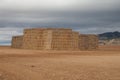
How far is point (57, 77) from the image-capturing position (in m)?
10.4

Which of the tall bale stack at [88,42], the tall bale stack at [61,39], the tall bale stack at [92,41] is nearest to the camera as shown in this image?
the tall bale stack at [61,39]

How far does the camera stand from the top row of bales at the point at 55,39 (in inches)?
1624

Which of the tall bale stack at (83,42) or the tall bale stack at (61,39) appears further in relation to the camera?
the tall bale stack at (83,42)

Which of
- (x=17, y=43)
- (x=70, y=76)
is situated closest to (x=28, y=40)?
(x=17, y=43)

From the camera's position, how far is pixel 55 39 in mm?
41250

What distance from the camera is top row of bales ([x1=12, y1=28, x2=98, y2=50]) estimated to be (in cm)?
4125

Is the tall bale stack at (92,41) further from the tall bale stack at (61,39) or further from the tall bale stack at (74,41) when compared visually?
the tall bale stack at (61,39)

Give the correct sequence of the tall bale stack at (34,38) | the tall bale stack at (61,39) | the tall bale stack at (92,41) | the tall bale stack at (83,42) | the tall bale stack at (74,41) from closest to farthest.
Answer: the tall bale stack at (61,39) < the tall bale stack at (74,41) < the tall bale stack at (34,38) < the tall bale stack at (83,42) < the tall bale stack at (92,41)

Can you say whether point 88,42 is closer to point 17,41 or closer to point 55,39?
point 55,39

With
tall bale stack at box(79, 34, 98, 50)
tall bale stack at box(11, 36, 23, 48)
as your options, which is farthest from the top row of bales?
tall bale stack at box(11, 36, 23, 48)

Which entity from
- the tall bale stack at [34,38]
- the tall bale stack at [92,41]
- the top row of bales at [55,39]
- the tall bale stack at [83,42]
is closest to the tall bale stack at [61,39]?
the top row of bales at [55,39]

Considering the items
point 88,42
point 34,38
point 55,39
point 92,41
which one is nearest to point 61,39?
point 55,39

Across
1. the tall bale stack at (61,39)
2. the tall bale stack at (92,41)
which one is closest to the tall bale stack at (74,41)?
the tall bale stack at (61,39)

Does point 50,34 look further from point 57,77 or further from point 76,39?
point 57,77
